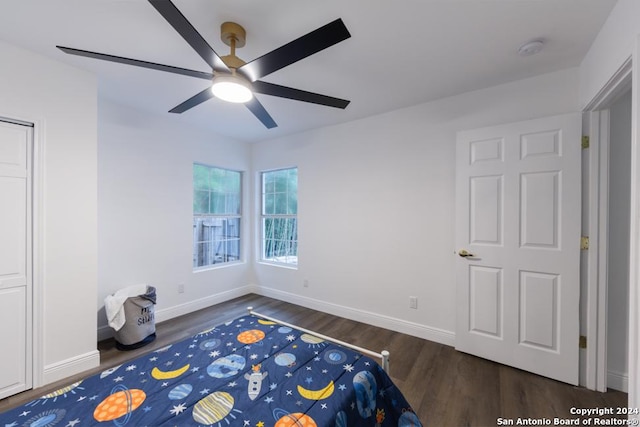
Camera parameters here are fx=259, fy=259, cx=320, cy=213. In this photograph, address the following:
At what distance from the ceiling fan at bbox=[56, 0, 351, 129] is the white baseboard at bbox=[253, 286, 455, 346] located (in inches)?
95.6

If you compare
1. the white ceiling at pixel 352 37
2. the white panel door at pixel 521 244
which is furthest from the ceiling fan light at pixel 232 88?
the white panel door at pixel 521 244

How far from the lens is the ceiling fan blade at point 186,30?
3.48ft

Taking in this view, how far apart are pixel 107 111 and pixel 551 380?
4845 mm

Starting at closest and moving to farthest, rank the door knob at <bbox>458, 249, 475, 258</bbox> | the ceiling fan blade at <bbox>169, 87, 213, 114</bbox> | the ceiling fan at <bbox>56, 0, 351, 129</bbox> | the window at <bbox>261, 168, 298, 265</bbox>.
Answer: the ceiling fan at <bbox>56, 0, 351, 129</bbox>, the ceiling fan blade at <bbox>169, 87, 213, 114</bbox>, the door knob at <bbox>458, 249, 475, 258</bbox>, the window at <bbox>261, 168, 298, 265</bbox>

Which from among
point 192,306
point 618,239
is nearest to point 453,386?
point 618,239

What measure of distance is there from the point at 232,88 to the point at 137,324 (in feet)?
8.16

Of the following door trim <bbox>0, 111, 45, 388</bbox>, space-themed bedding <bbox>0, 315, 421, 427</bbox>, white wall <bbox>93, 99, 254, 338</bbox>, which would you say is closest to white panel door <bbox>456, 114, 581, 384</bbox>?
space-themed bedding <bbox>0, 315, 421, 427</bbox>

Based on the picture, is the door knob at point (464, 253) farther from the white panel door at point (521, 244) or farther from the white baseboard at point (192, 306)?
the white baseboard at point (192, 306)

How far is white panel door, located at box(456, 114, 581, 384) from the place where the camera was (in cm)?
205

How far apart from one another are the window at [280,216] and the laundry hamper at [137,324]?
6.23 ft

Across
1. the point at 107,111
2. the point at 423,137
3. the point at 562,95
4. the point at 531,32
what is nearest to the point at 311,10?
the point at 531,32

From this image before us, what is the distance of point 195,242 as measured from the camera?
12.1 ft

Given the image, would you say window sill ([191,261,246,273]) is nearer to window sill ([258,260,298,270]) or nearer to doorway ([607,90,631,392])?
window sill ([258,260,298,270])

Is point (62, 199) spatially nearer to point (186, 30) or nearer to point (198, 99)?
point (198, 99)
